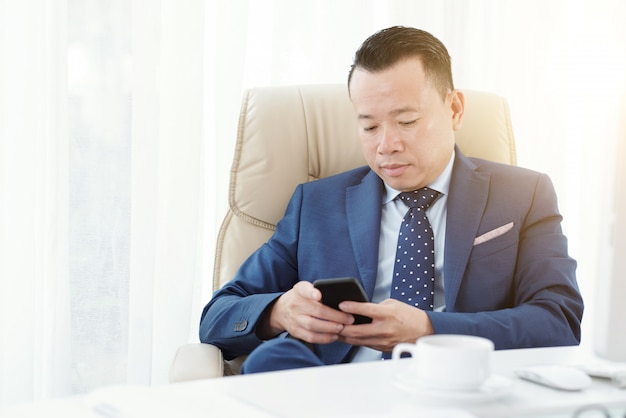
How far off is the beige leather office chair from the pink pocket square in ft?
0.96

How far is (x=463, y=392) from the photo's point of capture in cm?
77

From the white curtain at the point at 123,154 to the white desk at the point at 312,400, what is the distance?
54.1 inches

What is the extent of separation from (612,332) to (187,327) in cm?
165

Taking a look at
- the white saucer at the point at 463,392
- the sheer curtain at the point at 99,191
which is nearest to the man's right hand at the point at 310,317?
the white saucer at the point at 463,392

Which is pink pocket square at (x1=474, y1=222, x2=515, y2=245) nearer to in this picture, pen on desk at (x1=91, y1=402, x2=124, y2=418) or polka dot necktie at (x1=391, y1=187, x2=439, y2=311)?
polka dot necktie at (x1=391, y1=187, x2=439, y2=311)

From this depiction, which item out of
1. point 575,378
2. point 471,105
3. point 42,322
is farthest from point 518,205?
point 42,322

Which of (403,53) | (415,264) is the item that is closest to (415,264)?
(415,264)

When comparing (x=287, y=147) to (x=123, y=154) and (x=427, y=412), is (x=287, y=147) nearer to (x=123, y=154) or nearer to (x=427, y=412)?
(x=123, y=154)

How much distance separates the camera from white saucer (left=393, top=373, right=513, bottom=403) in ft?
2.46

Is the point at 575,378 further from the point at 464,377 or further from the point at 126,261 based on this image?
the point at 126,261

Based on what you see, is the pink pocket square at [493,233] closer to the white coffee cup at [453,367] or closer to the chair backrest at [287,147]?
the chair backrest at [287,147]

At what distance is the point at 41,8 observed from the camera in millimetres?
2012

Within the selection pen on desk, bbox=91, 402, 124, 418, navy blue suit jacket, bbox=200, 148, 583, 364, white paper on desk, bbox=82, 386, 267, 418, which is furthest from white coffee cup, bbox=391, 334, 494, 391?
navy blue suit jacket, bbox=200, 148, 583, 364

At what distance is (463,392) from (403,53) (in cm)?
111
